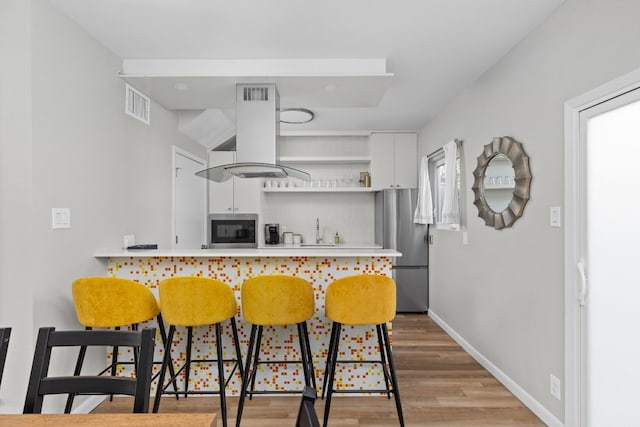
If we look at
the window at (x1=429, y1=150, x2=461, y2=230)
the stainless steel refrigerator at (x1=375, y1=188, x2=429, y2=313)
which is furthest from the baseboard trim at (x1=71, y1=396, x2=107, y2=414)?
the window at (x1=429, y1=150, x2=461, y2=230)

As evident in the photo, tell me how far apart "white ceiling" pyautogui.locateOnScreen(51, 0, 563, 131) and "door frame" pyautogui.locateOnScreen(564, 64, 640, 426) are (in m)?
0.75

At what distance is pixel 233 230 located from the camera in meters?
5.02

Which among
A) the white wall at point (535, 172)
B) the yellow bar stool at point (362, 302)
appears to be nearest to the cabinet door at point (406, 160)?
the white wall at point (535, 172)

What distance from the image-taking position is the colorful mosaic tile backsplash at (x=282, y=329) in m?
2.68

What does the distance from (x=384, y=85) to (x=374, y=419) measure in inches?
97.7

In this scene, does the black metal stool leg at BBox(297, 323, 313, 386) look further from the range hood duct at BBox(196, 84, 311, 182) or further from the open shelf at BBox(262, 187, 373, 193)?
the open shelf at BBox(262, 187, 373, 193)

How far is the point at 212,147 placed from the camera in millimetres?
4984

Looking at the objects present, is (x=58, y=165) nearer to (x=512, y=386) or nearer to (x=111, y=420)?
(x=111, y=420)

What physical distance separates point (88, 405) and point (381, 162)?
4.12 m

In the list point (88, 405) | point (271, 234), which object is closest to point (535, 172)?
point (88, 405)

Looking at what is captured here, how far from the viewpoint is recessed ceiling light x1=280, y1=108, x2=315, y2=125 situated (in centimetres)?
410

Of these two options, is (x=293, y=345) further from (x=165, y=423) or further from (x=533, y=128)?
(x=533, y=128)

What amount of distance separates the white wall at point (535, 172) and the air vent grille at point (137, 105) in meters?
2.96

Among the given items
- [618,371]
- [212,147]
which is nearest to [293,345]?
[618,371]
